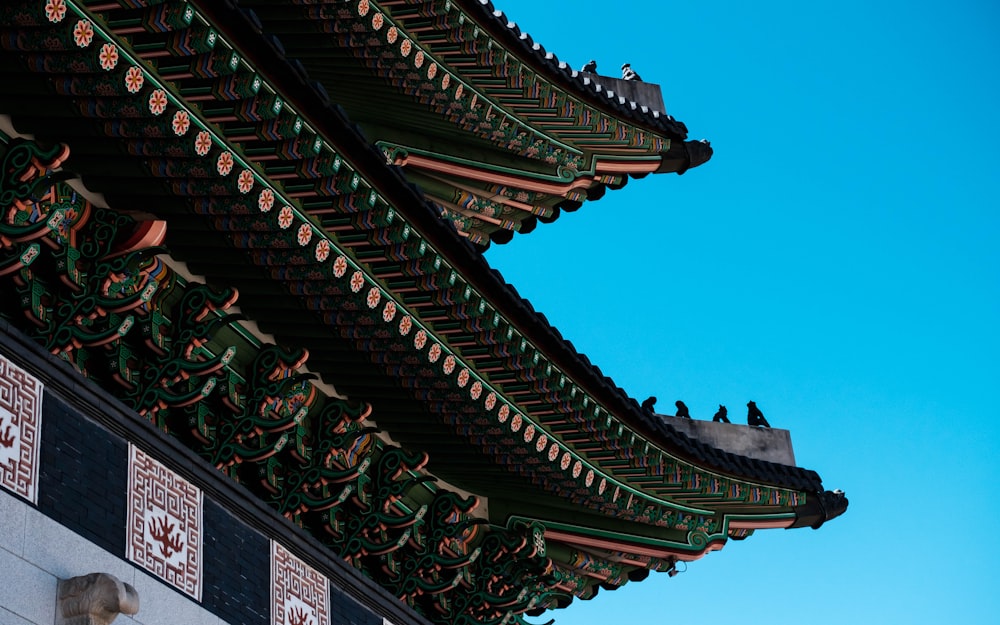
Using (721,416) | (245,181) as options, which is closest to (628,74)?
(721,416)

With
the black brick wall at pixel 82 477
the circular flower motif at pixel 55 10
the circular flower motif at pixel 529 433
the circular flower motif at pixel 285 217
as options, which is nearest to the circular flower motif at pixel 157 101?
the circular flower motif at pixel 55 10

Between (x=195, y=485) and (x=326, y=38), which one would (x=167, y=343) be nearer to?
(x=195, y=485)

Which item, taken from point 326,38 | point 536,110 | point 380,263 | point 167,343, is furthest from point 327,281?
point 536,110

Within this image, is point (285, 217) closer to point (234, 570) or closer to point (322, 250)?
point (322, 250)

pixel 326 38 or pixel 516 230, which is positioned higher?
pixel 516 230

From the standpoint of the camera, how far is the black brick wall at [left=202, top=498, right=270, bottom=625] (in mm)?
9094

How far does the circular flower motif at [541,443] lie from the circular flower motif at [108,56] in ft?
16.2

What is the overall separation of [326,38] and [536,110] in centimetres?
358

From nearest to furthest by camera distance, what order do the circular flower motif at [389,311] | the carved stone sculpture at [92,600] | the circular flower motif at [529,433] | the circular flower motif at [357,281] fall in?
the carved stone sculpture at [92,600] < the circular flower motif at [357,281] < the circular flower motif at [389,311] < the circular flower motif at [529,433]

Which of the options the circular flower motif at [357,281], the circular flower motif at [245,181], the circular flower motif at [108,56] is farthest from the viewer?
the circular flower motif at [357,281]

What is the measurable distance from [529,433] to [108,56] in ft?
15.9

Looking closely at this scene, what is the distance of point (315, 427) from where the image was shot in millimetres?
10430

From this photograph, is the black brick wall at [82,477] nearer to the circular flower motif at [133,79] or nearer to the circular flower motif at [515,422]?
the circular flower motif at [133,79]

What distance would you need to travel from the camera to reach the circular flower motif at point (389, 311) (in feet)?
31.8
